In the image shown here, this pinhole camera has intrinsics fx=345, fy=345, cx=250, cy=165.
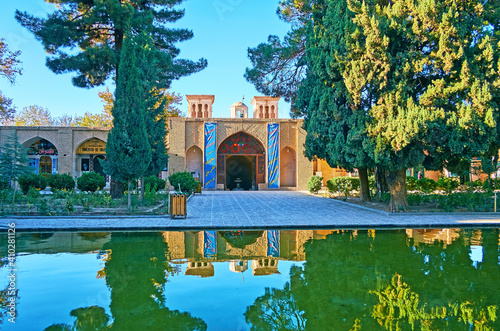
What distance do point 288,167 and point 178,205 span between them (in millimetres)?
16650

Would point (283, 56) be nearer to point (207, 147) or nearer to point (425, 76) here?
point (425, 76)

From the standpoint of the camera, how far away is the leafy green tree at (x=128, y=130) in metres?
10.6

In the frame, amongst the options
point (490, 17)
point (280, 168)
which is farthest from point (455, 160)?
point (280, 168)

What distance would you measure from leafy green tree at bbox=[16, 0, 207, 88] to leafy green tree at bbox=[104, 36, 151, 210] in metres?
1.30

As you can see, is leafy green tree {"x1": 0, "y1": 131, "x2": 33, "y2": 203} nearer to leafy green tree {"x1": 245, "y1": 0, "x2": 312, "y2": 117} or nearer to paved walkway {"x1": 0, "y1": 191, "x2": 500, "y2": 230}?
paved walkway {"x1": 0, "y1": 191, "x2": 500, "y2": 230}

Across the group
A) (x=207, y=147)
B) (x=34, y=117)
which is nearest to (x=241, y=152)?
(x=207, y=147)

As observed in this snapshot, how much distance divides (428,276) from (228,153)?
792 inches

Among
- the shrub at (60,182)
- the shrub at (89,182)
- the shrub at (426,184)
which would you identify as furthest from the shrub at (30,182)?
the shrub at (426,184)

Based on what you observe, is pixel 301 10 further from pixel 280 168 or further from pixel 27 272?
pixel 27 272

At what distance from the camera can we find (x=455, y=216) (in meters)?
10.3

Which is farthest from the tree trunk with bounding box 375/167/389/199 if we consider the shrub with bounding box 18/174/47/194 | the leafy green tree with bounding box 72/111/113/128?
the leafy green tree with bounding box 72/111/113/128

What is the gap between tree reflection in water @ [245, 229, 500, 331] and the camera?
3.25 metres

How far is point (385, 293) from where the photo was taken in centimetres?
399

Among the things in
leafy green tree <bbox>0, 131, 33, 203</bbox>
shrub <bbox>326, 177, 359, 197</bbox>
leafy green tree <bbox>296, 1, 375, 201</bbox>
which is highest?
leafy green tree <bbox>296, 1, 375, 201</bbox>
